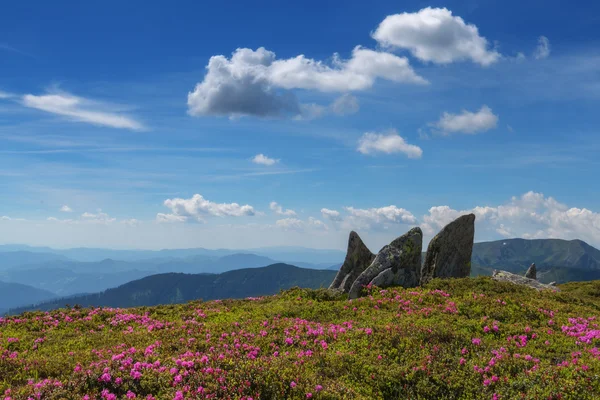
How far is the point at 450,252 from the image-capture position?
1319 inches

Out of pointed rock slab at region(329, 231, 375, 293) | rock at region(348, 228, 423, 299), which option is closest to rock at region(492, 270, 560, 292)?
rock at region(348, 228, 423, 299)

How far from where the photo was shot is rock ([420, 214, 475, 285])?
1296 inches

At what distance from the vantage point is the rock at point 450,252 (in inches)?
1296

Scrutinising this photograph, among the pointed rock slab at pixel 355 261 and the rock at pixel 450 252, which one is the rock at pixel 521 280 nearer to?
the rock at pixel 450 252

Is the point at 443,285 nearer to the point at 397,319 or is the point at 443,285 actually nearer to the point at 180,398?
the point at 397,319

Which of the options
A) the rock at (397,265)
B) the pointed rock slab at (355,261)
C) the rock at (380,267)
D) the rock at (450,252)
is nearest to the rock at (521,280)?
the rock at (450,252)

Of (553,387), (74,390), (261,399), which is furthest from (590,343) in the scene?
(74,390)

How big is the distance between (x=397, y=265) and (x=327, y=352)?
15715mm

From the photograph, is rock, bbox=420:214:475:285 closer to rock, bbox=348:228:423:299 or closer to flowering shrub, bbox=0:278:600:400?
rock, bbox=348:228:423:299

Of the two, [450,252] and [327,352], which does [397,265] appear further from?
[327,352]

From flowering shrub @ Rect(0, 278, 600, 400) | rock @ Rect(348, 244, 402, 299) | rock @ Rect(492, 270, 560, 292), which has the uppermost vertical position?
rock @ Rect(348, 244, 402, 299)

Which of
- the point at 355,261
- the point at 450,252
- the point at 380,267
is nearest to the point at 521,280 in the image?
the point at 450,252

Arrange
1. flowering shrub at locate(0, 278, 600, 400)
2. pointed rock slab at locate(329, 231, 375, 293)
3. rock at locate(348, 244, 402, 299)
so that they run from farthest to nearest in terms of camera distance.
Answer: pointed rock slab at locate(329, 231, 375, 293), rock at locate(348, 244, 402, 299), flowering shrub at locate(0, 278, 600, 400)

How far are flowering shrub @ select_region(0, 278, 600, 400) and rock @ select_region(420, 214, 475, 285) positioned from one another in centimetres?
823
